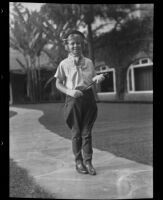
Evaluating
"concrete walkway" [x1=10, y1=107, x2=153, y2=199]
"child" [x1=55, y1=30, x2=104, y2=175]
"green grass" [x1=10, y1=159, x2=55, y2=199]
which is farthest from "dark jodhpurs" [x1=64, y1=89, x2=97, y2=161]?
"green grass" [x1=10, y1=159, x2=55, y2=199]

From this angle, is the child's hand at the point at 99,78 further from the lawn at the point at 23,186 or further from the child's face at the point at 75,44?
the lawn at the point at 23,186

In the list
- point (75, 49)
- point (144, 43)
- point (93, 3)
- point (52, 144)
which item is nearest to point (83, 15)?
point (93, 3)

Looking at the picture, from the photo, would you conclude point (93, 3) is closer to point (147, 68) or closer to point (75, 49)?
point (75, 49)

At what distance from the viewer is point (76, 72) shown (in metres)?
2.13

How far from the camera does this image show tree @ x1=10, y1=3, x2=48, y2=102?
2.41 meters

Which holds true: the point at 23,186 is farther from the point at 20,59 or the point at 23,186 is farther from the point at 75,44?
the point at 75,44

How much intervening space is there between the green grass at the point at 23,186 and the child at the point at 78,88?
718 millimetres

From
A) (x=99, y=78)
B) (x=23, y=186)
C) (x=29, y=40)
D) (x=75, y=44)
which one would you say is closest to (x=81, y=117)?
(x=99, y=78)

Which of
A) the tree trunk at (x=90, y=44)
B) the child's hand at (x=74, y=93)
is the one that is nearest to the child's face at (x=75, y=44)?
the tree trunk at (x=90, y=44)

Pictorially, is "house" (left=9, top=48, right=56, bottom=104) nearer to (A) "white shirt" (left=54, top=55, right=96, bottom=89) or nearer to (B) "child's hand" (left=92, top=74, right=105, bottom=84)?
(A) "white shirt" (left=54, top=55, right=96, bottom=89)

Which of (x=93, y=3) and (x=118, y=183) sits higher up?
(x=93, y=3)

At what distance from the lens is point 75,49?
216 centimetres

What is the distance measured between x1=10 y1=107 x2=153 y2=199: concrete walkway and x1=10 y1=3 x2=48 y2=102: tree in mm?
260

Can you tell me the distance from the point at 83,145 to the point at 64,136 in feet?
1.15
